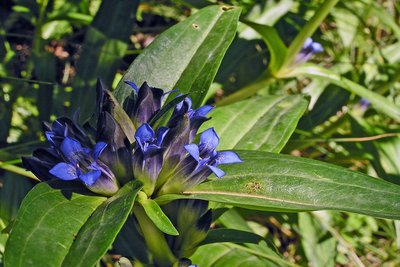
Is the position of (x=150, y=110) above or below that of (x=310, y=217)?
above

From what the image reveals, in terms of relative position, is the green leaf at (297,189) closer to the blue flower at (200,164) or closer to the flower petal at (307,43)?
the blue flower at (200,164)

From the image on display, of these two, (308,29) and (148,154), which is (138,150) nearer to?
(148,154)

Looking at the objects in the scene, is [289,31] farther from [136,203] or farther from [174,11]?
[136,203]

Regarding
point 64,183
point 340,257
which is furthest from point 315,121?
point 64,183

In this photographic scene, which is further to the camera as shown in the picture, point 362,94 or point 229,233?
point 362,94

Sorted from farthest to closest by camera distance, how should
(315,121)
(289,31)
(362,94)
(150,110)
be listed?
(289,31) < (315,121) < (362,94) < (150,110)

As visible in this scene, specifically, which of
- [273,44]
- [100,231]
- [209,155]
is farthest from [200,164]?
[273,44]

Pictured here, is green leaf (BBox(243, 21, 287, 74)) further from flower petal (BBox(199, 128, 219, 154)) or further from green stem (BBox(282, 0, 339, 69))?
flower petal (BBox(199, 128, 219, 154))
